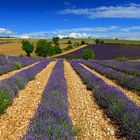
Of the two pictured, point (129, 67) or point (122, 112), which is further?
point (129, 67)

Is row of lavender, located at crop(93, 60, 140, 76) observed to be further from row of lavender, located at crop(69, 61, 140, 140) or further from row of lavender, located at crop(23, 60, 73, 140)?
row of lavender, located at crop(23, 60, 73, 140)

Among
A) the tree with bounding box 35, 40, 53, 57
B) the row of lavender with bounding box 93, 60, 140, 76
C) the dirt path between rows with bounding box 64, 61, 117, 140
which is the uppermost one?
the dirt path between rows with bounding box 64, 61, 117, 140

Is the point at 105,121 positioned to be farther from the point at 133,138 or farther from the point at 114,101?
the point at 133,138

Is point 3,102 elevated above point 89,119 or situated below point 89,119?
above

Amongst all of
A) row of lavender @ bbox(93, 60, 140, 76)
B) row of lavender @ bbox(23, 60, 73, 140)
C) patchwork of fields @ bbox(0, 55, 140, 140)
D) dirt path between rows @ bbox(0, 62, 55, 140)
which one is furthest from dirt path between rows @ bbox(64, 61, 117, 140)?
row of lavender @ bbox(93, 60, 140, 76)

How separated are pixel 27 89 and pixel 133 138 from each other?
784cm

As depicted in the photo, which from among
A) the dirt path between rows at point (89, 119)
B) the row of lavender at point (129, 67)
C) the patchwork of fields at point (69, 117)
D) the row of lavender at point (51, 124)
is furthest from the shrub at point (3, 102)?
the row of lavender at point (129, 67)

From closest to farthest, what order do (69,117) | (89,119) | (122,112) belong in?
1. (69,117)
2. (122,112)
3. (89,119)

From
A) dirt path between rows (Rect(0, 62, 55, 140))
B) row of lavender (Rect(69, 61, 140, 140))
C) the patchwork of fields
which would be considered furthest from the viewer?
dirt path between rows (Rect(0, 62, 55, 140))

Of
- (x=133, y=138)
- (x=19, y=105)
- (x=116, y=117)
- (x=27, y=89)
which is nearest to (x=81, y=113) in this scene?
(x=116, y=117)

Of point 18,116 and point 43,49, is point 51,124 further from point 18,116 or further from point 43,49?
point 43,49

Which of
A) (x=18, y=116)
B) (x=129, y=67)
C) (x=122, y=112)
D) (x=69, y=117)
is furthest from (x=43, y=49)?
(x=69, y=117)

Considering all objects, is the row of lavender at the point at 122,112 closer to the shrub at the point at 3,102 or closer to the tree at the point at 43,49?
the shrub at the point at 3,102

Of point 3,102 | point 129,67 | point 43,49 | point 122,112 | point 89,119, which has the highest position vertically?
point 122,112
